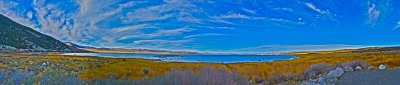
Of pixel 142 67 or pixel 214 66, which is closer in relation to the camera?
pixel 214 66

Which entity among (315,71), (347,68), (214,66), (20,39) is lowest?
(315,71)

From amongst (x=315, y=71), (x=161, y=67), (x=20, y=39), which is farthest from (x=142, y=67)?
(x=20, y=39)

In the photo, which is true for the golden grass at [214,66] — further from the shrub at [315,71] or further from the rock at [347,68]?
the rock at [347,68]

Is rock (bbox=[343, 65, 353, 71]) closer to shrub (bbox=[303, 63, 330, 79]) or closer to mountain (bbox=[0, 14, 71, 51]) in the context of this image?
shrub (bbox=[303, 63, 330, 79])

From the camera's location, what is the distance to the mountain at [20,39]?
4966 inches

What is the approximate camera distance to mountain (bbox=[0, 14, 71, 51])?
12612cm

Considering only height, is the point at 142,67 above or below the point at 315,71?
above

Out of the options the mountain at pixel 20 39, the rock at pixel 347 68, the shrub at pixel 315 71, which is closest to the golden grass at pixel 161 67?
the shrub at pixel 315 71

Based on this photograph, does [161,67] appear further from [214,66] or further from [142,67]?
[214,66]

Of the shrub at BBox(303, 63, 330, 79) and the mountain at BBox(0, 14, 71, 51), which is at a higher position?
the mountain at BBox(0, 14, 71, 51)

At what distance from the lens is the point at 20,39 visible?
138625mm

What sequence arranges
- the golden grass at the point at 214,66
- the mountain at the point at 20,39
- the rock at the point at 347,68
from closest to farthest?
the golden grass at the point at 214,66 < the rock at the point at 347,68 < the mountain at the point at 20,39

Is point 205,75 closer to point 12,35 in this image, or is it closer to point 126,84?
point 126,84

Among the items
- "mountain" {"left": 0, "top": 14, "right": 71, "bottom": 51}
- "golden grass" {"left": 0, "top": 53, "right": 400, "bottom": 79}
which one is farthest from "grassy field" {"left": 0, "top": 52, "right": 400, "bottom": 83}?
"mountain" {"left": 0, "top": 14, "right": 71, "bottom": 51}
